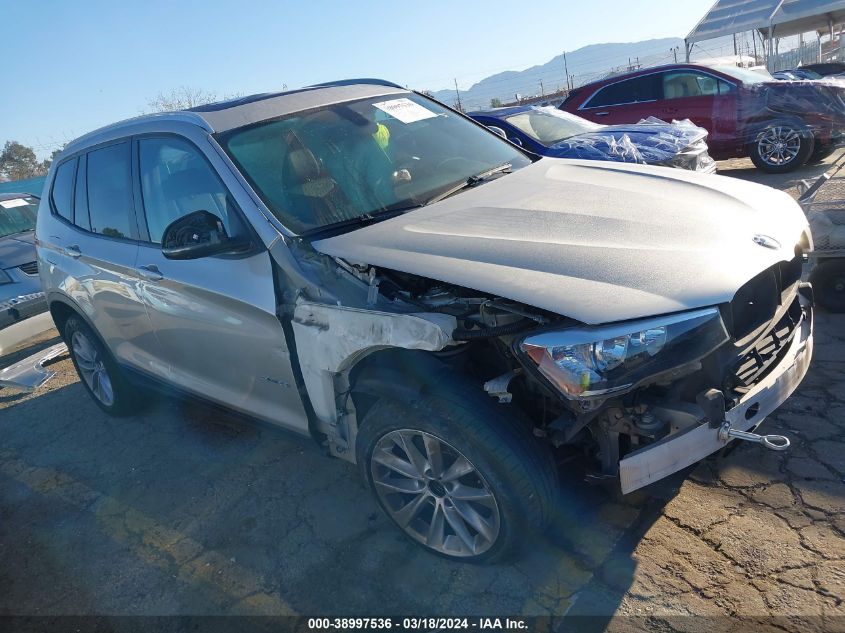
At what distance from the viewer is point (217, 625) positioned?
248 cm

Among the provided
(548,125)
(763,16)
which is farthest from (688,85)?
(763,16)

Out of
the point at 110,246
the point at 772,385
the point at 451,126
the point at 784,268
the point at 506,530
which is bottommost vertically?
the point at 506,530

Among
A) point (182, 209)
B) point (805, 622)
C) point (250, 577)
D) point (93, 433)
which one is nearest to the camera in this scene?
point (805, 622)

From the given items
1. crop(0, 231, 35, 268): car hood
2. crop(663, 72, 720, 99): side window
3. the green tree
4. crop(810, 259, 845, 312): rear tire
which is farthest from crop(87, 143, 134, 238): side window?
the green tree

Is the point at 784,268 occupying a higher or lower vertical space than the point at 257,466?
higher

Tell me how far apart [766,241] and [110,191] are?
3444mm

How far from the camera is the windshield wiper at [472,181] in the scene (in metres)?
2.98

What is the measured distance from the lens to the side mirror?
8.62ft

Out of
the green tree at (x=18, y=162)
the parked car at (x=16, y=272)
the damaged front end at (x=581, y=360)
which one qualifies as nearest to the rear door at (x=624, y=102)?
the damaged front end at (x=581, y=360)

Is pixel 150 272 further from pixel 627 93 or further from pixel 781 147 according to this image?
pixel 627 93

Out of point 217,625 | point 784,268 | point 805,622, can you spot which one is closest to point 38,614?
point 217,625

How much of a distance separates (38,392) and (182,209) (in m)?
3.38

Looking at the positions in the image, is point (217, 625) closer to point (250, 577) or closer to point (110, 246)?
point (250, 577)

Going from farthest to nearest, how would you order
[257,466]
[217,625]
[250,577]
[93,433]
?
[93,433] < [257,466] < [250,577] < [217,625]
